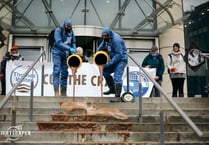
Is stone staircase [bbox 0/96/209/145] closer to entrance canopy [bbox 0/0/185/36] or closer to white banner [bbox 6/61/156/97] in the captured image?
white banner [bbox 6/61/156/97]

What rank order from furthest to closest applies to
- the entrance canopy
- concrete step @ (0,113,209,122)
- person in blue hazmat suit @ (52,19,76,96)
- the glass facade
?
the glass facade → the entrance canopy → person in blue hazmat suit @ (52,19,76,96) → concrete step @ (0,113,209,122)

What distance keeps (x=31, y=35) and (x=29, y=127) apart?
872 cm

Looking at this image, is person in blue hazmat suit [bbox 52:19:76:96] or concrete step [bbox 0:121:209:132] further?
person in blue hazmat suit [bbox 52:19:76:96]

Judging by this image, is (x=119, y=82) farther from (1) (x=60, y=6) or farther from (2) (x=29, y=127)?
(1) (x=60, y=6)

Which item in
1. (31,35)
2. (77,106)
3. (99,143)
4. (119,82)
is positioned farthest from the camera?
(31,35)

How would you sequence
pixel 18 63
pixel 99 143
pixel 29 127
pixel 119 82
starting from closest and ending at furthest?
pixel 99 143 → pixel 29 127 → pixel 119 82 → pixel 18 63

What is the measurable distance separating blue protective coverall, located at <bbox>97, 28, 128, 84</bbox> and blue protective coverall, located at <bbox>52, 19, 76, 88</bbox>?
0.81 meters

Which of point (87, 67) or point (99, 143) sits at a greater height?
point (87, 67)

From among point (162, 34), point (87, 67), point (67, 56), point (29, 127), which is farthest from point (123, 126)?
point (162, 34)

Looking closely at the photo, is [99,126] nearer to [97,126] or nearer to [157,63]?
[97,126]

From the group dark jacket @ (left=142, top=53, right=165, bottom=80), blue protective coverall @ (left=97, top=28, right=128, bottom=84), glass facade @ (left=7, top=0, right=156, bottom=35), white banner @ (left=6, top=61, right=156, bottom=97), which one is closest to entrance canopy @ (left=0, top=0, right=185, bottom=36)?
glass facade @ (left=7, top=0, right=156, bottom=35)

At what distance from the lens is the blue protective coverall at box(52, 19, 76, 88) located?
777 cm

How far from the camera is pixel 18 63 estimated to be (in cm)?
1039

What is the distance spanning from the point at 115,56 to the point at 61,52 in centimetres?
128
